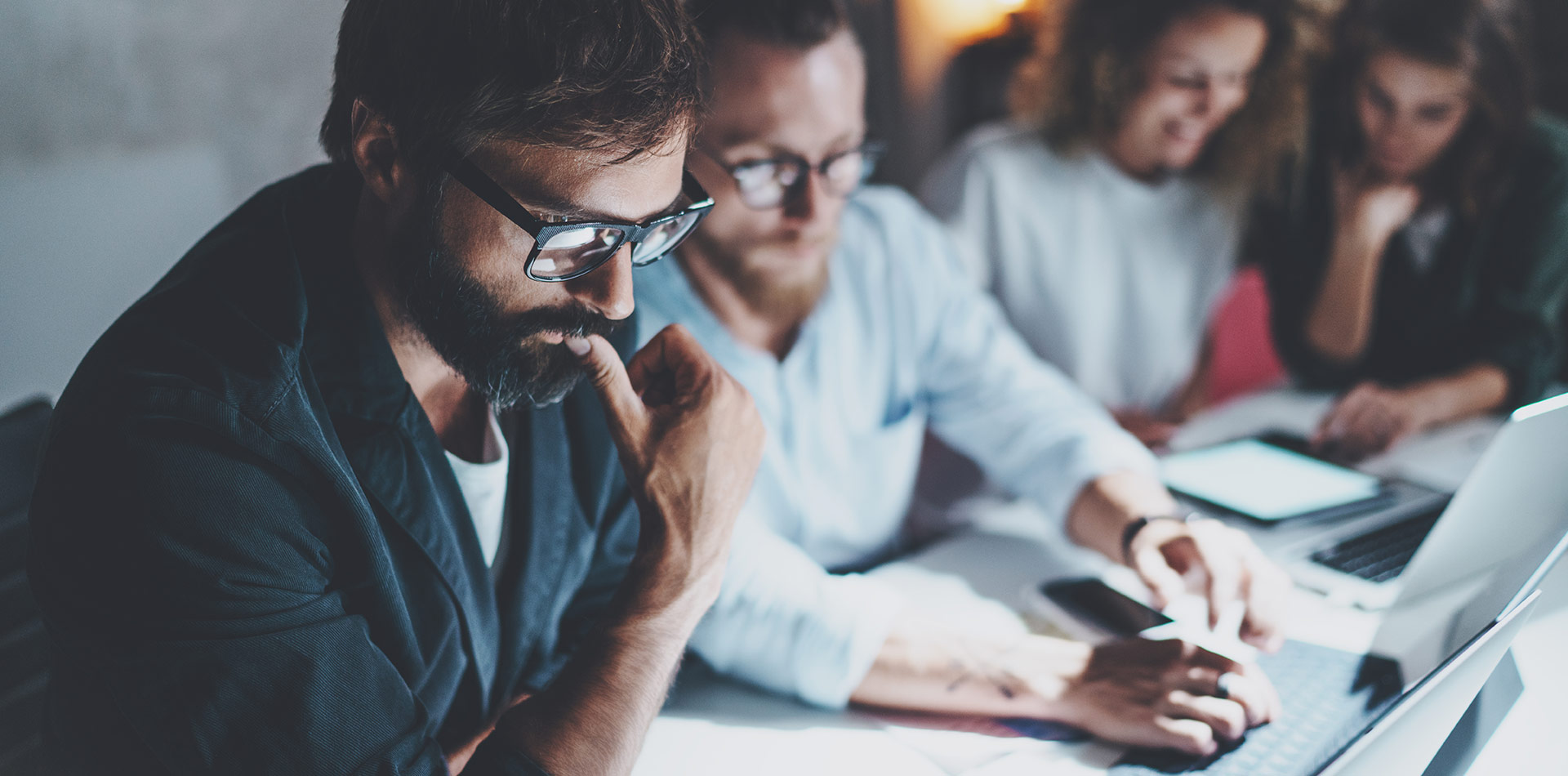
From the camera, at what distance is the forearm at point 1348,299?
202cm

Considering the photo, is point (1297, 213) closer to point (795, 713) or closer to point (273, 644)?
point (795, 713)

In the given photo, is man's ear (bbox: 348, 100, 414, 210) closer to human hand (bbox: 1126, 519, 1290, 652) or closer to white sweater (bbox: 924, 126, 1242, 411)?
human hand (bbox: 1126, 519, 1290, 652)

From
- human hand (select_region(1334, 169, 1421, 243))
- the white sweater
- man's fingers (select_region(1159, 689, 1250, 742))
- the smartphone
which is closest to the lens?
man's fingers (select_region(1159, 689, 1250, 742))

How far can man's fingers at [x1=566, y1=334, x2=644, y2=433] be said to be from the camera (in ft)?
2.98

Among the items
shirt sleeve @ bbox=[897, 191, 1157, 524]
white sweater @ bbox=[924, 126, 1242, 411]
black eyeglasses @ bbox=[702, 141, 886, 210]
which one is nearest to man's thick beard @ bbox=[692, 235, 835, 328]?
black eyeglasses @ bbox=[702, 141, 886, 210]

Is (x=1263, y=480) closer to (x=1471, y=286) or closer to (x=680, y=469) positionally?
(x=1471, y=286)

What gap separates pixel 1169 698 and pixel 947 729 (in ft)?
0.74

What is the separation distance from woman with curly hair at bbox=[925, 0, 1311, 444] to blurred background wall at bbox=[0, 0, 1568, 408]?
139 cm

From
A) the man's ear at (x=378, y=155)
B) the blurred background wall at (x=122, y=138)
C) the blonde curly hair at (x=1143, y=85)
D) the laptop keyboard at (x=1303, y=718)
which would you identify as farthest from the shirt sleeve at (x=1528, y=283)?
the blurred background wall at (x=122, y=138)

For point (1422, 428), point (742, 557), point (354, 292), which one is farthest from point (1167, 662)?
point (1422, 428)

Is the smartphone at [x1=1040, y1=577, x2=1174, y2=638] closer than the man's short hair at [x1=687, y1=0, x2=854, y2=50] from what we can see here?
Yes

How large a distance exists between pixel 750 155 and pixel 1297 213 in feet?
4.91

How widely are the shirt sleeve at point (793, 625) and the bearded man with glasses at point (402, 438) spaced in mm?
133

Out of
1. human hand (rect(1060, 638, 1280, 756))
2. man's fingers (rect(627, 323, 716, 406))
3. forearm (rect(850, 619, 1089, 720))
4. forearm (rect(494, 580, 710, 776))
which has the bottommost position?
forearm (rect(850, 619, 1089, 720))
